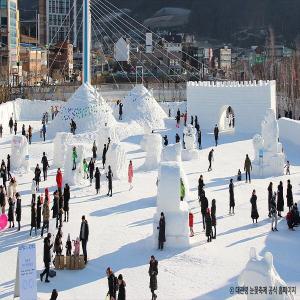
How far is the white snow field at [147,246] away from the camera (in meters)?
11.4

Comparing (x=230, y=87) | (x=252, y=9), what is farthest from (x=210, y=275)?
(x=252, y=9)

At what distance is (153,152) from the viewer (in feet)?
75.4

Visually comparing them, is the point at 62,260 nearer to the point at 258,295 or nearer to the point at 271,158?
the point at 258,295

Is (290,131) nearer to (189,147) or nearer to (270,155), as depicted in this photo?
(189,147)

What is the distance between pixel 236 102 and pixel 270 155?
1304 cm

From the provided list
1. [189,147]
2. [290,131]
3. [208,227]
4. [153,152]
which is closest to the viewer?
[208,227]

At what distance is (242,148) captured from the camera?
28.9 meters

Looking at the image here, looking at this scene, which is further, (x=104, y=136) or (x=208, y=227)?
(x=104, y=136)

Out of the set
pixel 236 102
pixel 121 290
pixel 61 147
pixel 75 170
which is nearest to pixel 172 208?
pixel 121 290

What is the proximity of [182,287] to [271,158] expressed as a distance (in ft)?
37.5

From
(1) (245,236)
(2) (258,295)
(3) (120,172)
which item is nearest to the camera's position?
(2) (258,295)

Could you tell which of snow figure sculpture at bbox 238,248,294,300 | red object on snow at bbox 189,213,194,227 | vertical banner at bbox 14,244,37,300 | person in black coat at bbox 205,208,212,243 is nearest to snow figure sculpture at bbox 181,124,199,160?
red object on snow at bbox 189,213,194,227

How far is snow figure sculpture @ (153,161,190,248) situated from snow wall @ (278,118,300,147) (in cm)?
1656

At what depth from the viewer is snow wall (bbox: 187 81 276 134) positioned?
34406 millimetres
